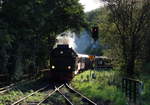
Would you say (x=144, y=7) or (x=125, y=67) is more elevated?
(x=144, y=7)

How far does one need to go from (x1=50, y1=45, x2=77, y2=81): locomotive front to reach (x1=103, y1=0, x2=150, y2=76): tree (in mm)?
4533

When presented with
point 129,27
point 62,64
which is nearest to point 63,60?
point 62,64

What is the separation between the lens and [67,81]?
33.1m

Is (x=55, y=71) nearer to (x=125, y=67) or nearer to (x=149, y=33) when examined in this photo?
(x=125, y=67)

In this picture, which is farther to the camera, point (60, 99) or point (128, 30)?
point (128, 30)

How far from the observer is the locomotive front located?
32875 millimetres

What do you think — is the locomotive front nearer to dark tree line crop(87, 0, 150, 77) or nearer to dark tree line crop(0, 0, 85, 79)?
dark tree line crop(0, 0, 85, 79)

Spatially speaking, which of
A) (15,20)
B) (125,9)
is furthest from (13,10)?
(125,9)

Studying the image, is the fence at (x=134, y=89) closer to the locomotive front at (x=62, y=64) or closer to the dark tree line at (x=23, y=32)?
the dark tree line at (x=23, y=32)

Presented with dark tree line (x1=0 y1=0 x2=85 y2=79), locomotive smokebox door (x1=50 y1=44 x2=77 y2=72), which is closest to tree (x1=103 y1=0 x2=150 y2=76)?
locomotive smokebox door (x1=50 y1=44 x2=77 y2=72)

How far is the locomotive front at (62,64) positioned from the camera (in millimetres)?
32875

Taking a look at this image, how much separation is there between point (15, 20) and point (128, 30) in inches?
368

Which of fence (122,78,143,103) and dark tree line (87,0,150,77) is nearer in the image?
fence (122,78,143,103)

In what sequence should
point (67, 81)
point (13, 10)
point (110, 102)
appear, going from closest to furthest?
point (110, 102) → point (13, 10) → point (67, 81)
